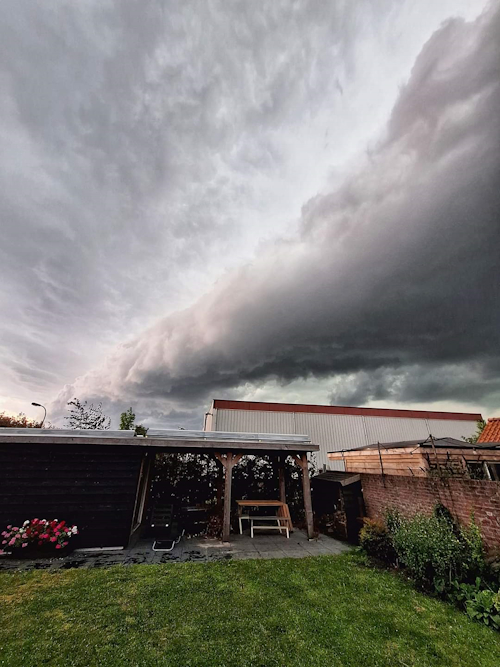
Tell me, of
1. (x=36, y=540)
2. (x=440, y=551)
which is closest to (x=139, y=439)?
(x=36, y=540)

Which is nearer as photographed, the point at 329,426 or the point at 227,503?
the point at 227,503

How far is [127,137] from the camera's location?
10.0 m

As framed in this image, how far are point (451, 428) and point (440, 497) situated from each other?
2225 centimetres

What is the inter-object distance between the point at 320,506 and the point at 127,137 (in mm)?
15578

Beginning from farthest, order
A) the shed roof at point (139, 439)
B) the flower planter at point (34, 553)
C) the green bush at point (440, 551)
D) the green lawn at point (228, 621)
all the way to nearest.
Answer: the shed roof at point (139, 439)
the flower planter at point (34, 553)
the green bush at point (440, 551)
the green lawn at point (228, 621)

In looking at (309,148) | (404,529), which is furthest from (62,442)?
(309,148)

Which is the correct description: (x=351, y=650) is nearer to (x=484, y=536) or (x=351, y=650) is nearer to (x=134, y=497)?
(x=484, y=536)

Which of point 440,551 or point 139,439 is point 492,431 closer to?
point 440,551

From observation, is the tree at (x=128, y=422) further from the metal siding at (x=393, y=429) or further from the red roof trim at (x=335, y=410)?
the metal siding at (x=393, y=429)

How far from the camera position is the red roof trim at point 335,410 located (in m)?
19.2

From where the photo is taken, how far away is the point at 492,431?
15.6 meters

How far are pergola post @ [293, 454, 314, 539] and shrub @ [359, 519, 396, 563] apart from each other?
2068mm

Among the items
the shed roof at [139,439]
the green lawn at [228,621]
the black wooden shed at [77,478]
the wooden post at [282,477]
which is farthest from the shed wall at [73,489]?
the wooden post at [282,477]

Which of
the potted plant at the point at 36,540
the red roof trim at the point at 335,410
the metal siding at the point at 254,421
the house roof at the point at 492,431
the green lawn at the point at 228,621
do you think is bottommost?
the green lawn at the point at 228,621
